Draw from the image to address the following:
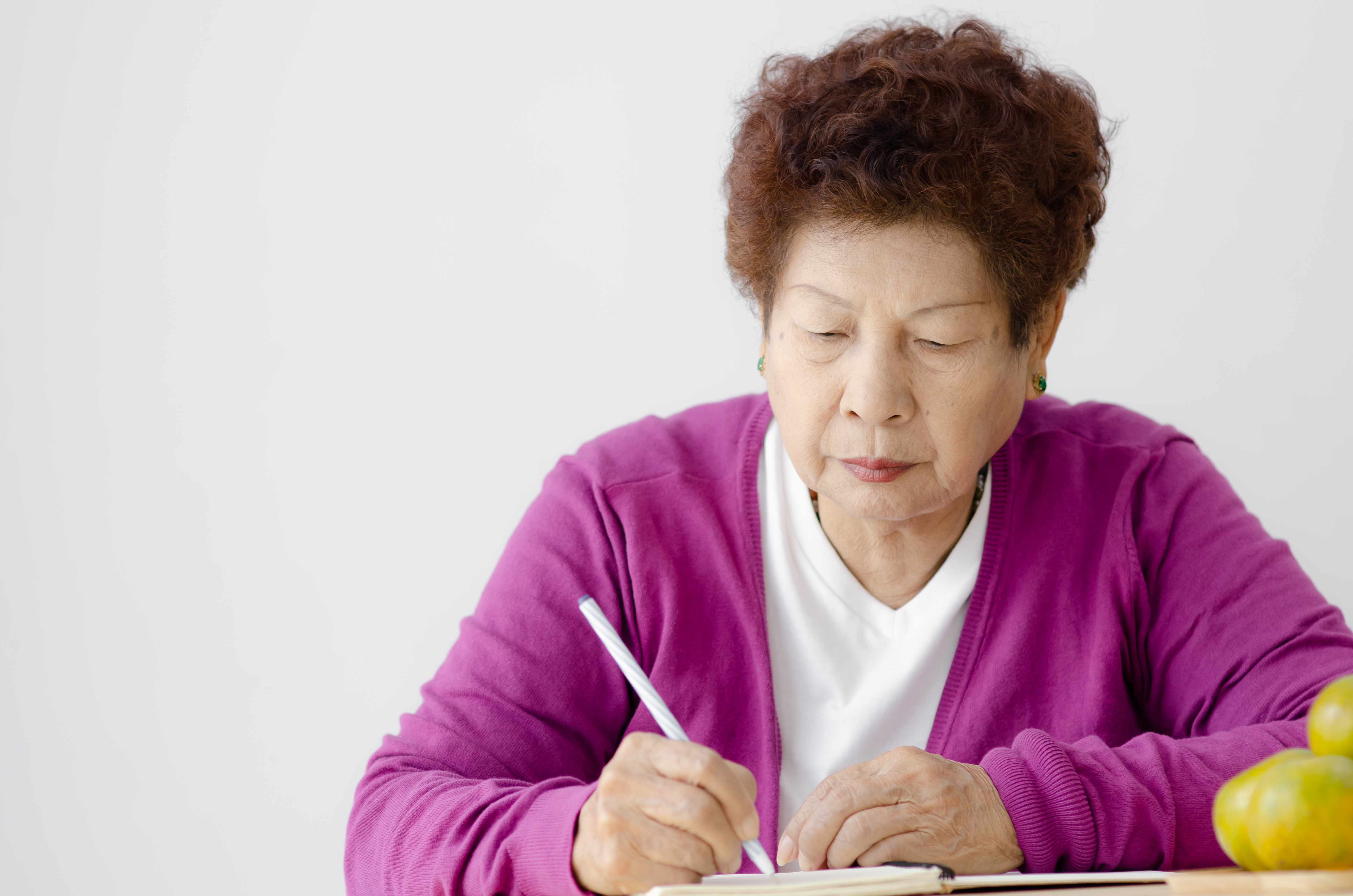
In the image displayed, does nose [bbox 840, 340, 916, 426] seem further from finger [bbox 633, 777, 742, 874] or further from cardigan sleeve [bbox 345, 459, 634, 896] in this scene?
finger [bbox 633, 777, 742, 874]

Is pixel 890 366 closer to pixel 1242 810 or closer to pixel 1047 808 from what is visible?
pixel 1047 808

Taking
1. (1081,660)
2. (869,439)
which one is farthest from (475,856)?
(1081,660)

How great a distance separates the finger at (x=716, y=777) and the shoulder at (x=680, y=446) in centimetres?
63

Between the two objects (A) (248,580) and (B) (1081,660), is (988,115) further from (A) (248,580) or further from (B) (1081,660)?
(A) (248,580)

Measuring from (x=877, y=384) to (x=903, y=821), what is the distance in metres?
0.48

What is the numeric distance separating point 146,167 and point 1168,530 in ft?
6.33

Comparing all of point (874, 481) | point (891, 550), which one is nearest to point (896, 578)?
point (891, 550)

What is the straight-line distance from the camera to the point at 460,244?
249 cm

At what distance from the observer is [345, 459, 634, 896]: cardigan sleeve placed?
3.89ft

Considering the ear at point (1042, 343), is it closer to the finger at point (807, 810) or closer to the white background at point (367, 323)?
the finger at point (807, 810)

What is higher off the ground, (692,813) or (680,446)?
(680,446)

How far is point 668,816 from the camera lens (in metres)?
1.04

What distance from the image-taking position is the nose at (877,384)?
139 cm

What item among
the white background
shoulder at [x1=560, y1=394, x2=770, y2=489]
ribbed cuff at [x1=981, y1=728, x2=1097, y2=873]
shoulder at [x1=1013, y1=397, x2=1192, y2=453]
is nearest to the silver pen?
ribbed cuff at [x1=981, y1=728, x2=1097, y2=873]
